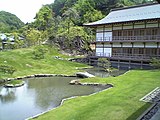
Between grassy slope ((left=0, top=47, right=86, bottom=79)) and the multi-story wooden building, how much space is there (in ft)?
20.0

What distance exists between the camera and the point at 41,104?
53.9 feet

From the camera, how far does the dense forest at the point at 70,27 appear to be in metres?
48.1

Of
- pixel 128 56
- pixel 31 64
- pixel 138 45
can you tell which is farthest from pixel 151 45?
pixel 31 64

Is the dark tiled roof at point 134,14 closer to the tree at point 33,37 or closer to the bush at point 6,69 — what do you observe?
the tree at point 33,37

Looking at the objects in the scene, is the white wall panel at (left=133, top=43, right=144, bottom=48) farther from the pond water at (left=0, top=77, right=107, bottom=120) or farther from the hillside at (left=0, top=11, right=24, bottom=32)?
the hillside at (left=0, top=11, right=24, bottom=32)

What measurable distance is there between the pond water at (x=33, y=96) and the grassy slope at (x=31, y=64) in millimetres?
4961

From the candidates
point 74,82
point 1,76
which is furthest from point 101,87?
point 1,76

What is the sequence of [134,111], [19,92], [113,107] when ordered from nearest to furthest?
[134,111] < [113,107] < [19,92]

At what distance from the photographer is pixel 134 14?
38.1 m

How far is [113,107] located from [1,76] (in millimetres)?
16440

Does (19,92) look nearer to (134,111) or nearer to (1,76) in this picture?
(1,76)

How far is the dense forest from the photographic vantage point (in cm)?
4806

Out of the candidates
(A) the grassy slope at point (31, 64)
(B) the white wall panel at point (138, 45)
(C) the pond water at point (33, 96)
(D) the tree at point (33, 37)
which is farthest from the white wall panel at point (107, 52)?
(D) the tree at point (33, 37)

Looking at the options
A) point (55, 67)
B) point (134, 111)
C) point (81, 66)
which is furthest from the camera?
point (81, 66)
